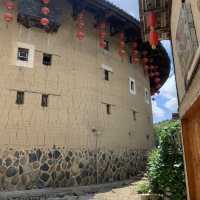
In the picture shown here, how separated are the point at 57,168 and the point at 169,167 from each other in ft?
18.8

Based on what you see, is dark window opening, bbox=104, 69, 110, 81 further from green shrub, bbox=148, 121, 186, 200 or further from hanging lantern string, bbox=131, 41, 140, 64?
green shrub, bbox=148, 121, 186, 200

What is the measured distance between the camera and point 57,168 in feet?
35.1

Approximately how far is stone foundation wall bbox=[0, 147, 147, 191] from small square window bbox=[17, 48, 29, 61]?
4.29 metres

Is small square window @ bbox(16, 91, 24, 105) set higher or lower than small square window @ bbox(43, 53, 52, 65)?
lower

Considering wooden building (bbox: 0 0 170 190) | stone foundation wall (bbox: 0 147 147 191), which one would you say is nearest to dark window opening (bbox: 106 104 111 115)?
wooden building (bbox: 0 0 170 190)

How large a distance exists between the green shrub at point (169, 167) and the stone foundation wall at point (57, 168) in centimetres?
497

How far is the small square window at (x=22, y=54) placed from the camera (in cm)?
1122

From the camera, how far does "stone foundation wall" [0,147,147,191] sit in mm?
9703

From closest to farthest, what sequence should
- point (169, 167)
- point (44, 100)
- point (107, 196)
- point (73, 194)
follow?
point (169, 167), point (107, 196), point (73, 194), point (44, 100)

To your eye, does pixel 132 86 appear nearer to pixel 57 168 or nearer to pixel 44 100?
pixel 44 100

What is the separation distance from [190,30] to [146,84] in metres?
16.2

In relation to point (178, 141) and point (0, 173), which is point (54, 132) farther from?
point (178, 141)

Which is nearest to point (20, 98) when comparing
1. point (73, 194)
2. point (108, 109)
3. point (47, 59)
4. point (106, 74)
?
point (47, 59)

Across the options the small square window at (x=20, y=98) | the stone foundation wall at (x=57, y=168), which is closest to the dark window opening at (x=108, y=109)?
the stone foundation wall at (x=57, y=168)
